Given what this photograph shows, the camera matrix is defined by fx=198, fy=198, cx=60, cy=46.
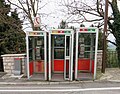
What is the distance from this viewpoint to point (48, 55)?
8953 mm

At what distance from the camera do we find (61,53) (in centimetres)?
983

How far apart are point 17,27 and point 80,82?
9.15 meters

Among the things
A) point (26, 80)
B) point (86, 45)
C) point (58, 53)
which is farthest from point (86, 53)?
point (26, 80)

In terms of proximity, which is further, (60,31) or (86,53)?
(86,53)

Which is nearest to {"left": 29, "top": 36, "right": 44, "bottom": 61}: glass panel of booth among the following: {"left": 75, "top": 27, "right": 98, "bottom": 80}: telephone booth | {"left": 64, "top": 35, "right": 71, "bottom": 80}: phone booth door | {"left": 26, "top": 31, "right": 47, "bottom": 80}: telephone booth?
{"left": 26, "top": 31, "right": 47, "bottom": 80}: telephone booth

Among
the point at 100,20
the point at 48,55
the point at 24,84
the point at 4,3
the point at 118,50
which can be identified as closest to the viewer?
the point at 24,84

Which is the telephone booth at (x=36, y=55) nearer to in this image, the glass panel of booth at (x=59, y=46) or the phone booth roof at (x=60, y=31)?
the glass panel of booth at (x=59, y=46)

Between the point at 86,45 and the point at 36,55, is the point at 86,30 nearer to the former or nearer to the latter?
the point at 86,45

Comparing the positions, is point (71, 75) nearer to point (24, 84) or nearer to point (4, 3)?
point (24, 84)

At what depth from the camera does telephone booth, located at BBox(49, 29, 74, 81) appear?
28.4 ft

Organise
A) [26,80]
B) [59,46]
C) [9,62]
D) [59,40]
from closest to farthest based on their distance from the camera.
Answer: [26,80]
[59,40]
[59,46]
[9,62]

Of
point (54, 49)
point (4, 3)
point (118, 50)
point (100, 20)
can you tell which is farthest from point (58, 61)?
point (4, 3)

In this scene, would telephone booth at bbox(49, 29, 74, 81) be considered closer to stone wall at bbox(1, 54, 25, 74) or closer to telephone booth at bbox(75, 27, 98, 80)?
telephone booth at bbox(75, 27, 98, 80)

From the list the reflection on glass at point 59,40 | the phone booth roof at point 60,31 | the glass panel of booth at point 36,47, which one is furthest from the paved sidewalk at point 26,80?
the phone booth roof at point 60,31
